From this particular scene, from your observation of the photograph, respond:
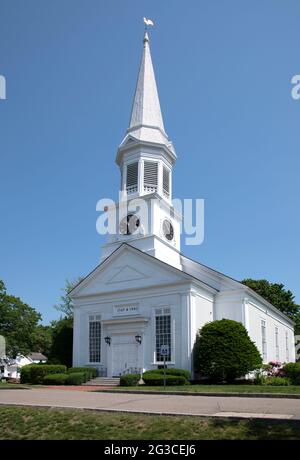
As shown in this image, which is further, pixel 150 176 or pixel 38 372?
pixel 150 176

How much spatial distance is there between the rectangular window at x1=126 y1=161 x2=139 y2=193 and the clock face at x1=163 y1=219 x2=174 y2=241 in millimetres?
3316

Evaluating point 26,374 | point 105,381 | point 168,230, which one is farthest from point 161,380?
point 168,230

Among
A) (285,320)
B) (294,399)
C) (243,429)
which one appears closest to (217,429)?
(243,429)

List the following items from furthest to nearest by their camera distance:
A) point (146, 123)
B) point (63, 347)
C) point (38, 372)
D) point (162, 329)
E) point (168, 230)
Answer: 1. point (146, 123)
2. point (63, 347)
3. point (168, 230)
4. point (38, 372)
5. point (162, 329)

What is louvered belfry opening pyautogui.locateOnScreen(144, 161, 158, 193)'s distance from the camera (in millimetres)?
35094

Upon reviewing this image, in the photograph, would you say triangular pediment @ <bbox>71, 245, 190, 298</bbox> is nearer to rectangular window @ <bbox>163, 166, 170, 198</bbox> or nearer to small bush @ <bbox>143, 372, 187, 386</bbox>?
rectangular window @ <bbox>163, 166, 170, 198</bbox>

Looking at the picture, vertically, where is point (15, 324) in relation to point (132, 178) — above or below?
below

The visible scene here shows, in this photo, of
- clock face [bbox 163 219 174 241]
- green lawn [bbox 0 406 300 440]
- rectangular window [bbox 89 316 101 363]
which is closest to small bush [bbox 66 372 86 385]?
rectangular window [bbox 89 316 101 363]

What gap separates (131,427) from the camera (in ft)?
33.5

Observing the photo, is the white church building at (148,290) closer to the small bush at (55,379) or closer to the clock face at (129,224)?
the clock face at (129,224)

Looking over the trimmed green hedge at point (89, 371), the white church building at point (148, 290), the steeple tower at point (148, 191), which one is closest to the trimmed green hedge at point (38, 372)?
the trimmed green hedge at point (89, 371)

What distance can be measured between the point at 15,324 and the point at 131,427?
4028 centimetres

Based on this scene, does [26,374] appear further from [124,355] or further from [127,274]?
[127,274]
